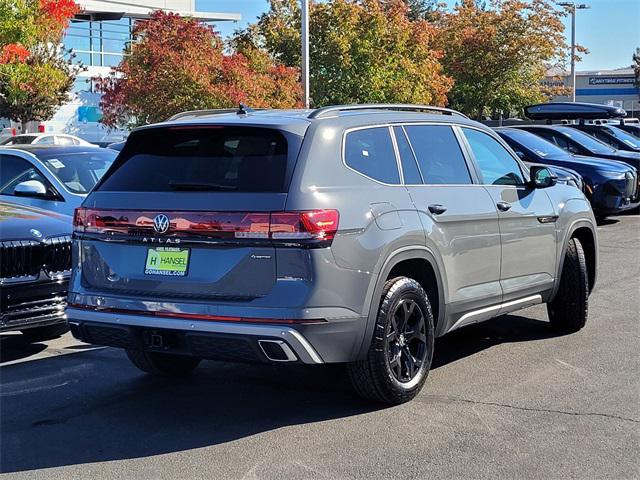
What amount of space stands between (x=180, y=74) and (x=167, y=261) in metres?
15.6

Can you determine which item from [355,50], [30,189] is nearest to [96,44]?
[355,50]

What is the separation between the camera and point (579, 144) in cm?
1686

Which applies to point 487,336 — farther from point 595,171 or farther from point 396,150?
point 595,171

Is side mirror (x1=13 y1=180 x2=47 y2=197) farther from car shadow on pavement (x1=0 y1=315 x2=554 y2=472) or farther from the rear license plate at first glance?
the rear license plate

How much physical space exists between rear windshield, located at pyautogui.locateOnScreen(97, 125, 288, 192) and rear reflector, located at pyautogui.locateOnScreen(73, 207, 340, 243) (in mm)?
187

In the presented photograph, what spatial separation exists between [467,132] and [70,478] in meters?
3.81

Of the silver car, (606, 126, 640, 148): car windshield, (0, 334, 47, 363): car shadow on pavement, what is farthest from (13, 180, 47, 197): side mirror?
(606, 126, 640, 148): car windshield

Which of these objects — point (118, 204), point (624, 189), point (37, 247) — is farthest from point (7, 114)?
point (118, 204)

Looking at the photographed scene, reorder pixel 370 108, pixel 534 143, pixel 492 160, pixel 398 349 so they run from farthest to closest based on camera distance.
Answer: pixel 534 143, pixel 492 160, pixel 370 108, pixel 398 349

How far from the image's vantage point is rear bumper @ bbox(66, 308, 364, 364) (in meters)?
4.59

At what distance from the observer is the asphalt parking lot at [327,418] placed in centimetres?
441

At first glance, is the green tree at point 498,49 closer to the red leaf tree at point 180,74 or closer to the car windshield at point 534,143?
the red leaf tree at point 180,74

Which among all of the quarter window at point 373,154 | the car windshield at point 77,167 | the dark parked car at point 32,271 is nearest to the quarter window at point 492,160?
the quarter window at point 373,154

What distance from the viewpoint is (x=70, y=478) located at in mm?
4316
